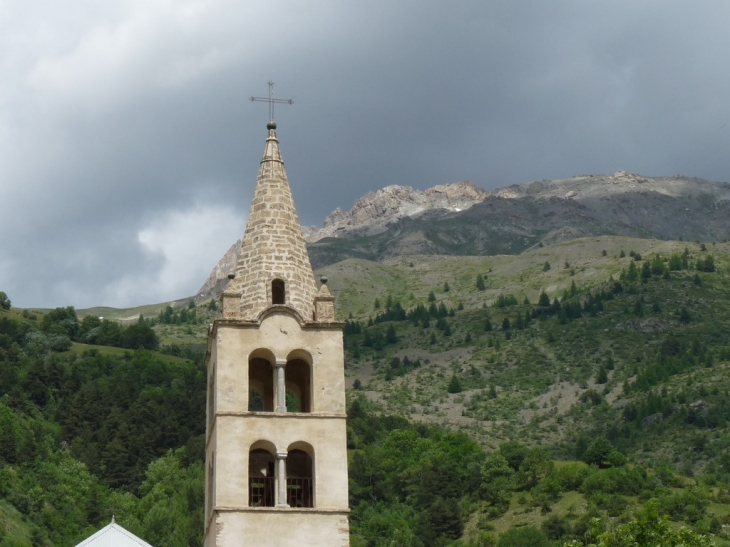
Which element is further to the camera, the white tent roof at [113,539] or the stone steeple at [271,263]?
the white tent roof at [113,539]

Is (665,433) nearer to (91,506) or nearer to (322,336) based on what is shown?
(91,506)

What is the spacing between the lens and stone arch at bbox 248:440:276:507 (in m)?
43.1

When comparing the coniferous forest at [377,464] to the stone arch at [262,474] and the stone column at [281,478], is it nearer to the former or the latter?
the stone arch at [262,474]

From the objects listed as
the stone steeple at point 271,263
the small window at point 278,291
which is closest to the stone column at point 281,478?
the stone steeple at point 271,263

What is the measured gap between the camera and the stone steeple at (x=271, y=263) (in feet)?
148

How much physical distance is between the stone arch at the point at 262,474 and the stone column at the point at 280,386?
1.32 metres

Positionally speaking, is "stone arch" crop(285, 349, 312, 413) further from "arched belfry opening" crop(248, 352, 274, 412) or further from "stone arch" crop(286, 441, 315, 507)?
"stone arch" crop(286, 441, 315, 507)

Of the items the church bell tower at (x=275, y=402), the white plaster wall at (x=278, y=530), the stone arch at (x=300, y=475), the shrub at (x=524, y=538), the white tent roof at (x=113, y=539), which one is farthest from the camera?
the shrub at (x=524, y=538)

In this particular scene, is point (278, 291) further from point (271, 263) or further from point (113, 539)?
point (113, 539)

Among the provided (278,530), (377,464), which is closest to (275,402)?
(278,530)

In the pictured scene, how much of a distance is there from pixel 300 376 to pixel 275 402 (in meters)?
3.31

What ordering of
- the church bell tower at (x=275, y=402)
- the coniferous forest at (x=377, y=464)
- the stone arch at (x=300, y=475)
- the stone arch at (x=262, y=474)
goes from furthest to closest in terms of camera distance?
the coniferous forest at (x=377, y=464) → the stone arch at (x=300, y=475) → the stone arch at (x=262, y=474) → the church bell tower at (x=275, y=402)

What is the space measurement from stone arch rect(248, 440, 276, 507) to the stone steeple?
13.9ft

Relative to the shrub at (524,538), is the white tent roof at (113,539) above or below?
below
